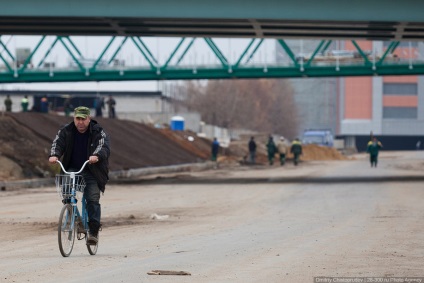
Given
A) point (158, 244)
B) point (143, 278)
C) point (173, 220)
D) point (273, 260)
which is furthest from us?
point (173, 220)

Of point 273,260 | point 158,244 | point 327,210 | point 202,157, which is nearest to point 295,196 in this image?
point 327,210

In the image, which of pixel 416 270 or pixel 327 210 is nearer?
pixel 416 270

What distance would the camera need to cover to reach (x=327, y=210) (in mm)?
24609

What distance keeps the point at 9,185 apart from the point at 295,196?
10030 millimetres

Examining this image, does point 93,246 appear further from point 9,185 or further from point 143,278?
point 9,185

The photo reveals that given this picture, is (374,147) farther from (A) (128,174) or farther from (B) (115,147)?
(A) (128,174)

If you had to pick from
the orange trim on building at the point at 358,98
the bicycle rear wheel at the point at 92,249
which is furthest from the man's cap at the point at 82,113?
the orange trim on building at the point at 358,98

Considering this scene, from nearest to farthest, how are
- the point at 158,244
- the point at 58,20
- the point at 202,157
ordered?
1. the point at 158,244
2. the point at 58,20
3. the point at 202,157

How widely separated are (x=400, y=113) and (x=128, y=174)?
11792cm

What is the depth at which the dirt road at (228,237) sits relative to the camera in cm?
1176

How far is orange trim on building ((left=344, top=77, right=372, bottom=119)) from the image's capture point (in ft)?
521

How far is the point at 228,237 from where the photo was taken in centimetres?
Answer: 1692

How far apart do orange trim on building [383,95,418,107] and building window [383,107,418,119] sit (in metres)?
0.54

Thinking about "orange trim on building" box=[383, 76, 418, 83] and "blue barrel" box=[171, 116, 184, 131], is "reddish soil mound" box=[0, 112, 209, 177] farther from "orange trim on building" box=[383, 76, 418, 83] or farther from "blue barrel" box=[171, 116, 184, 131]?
"orange trim on building" box=[383, 76, 418, 83]
